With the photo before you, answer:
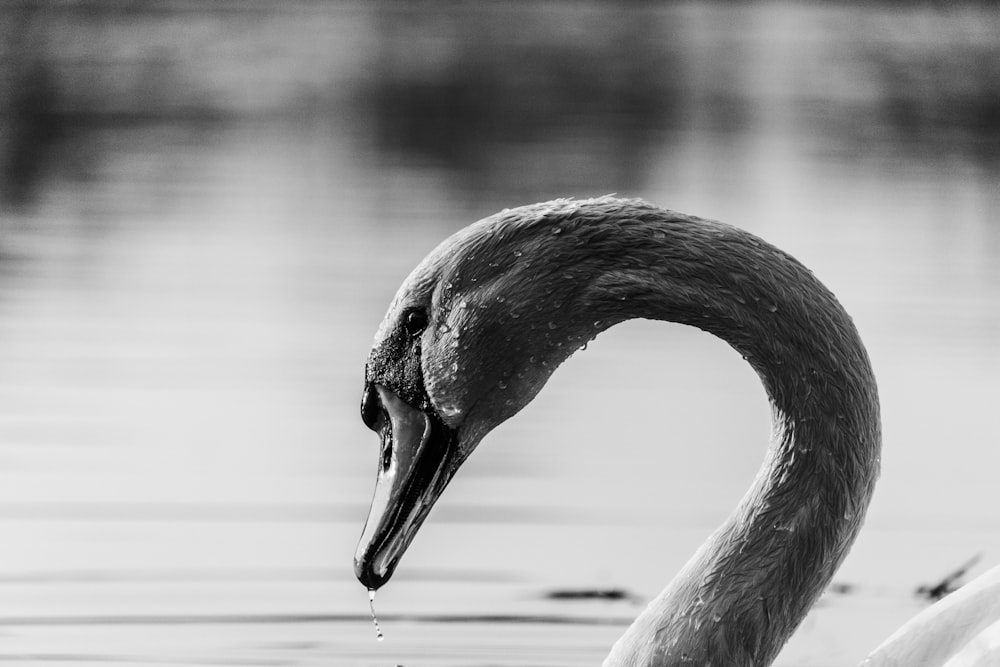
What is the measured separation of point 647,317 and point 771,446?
0.38 m

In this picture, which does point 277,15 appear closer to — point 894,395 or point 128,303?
point 128,303

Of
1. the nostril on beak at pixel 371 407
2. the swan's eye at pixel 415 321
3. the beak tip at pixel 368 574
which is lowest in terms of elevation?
the beak tip at pixel 368 574

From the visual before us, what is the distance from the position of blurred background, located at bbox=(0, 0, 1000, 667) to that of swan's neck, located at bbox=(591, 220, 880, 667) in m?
1.20

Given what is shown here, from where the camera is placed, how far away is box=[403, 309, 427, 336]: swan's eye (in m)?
3.08

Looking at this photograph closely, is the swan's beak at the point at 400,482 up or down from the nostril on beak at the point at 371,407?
down

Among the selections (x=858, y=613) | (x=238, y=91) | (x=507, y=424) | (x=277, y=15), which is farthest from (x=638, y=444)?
(x=277, y=15)

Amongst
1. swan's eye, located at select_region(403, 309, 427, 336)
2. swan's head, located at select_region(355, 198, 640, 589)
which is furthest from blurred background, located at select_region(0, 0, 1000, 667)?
swan's eye, located at select_region(403, 309, 427, 336)

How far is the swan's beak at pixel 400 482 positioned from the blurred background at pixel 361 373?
130cm

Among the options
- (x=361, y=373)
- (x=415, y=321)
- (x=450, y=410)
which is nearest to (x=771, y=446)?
(x=450, y=410)

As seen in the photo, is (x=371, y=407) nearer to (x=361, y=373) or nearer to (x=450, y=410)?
(x=450, y=410)

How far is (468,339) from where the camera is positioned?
308 centimetres

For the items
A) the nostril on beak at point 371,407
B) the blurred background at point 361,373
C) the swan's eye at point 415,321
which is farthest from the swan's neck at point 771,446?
the blurred background at point 361,373

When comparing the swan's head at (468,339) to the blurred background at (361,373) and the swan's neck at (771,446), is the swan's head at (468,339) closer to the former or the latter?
the swan's neck at (771,446)

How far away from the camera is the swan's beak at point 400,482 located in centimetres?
313
